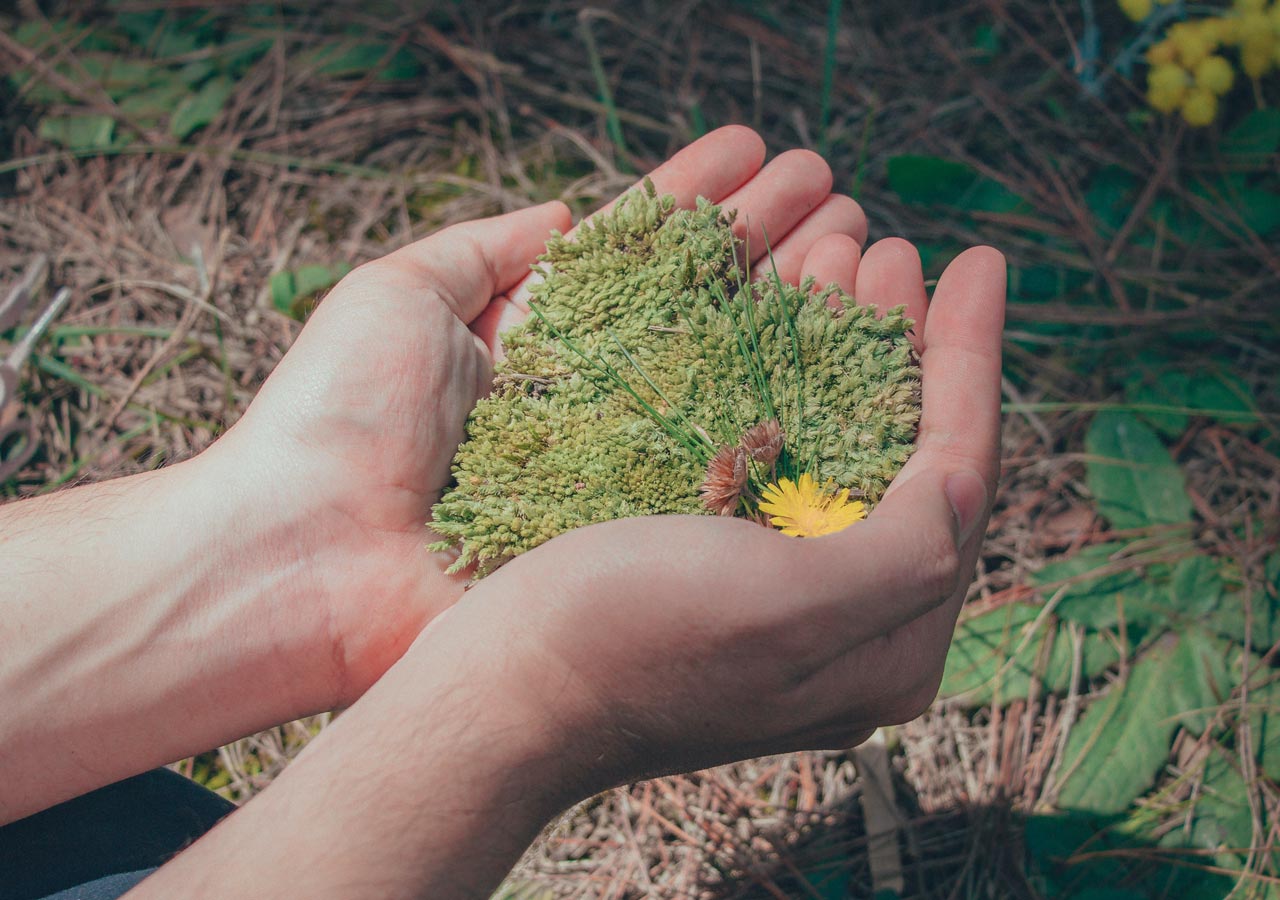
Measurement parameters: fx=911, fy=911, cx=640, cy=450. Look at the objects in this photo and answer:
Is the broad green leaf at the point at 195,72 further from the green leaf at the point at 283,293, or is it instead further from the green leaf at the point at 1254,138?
the green leaf at the point at 1254,138

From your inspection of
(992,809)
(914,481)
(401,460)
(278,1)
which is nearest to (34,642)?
(401,460)

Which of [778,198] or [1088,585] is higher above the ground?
[778,198]

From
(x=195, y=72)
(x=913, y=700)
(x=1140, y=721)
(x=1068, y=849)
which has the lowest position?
(x=1068, y=849)

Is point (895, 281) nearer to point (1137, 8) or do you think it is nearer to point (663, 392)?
point (663, 392)

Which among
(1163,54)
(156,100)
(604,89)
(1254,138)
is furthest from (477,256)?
(1254,138)

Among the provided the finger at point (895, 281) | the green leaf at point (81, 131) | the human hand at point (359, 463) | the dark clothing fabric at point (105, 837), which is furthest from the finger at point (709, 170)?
the green leaf at point (81, 131)
